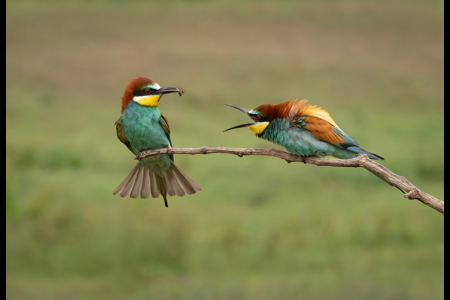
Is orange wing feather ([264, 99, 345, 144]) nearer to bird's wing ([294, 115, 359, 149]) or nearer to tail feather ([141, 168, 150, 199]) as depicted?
bird's wing ([294, 115, 359, 149])

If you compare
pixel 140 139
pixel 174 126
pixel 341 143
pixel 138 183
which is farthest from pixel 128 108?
pixel 174 126

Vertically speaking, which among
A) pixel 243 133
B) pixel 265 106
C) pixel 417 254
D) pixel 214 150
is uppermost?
pixel 243 133

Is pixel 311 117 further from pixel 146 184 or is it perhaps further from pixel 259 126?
pixel 146 184

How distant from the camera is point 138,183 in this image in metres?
1.99

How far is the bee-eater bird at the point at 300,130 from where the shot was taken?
1791 millimetres

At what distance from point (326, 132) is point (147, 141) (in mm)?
610

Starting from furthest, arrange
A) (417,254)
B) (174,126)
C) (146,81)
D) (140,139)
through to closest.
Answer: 1. (174,126)
2. (417,254)
3. (140,139)
4. (146,81)

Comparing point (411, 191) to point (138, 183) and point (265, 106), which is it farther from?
point (138, 183)

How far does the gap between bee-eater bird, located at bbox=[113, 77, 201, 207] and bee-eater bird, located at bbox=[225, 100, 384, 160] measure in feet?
0.99

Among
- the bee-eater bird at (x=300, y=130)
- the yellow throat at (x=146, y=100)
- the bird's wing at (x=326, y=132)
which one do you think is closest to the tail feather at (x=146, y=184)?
the yellow throat at (x=146, y=100)

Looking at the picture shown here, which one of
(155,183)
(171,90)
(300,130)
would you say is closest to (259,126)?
(300,130)

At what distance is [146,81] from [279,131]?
0.46 m

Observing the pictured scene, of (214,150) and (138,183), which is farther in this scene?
(138,183)

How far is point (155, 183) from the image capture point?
2.03 meters
